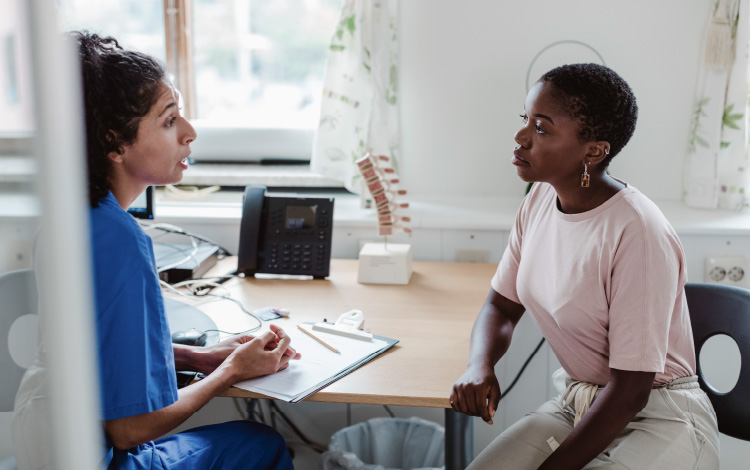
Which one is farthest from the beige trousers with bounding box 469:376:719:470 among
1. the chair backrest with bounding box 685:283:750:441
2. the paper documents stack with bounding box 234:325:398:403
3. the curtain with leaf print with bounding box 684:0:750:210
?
the curtain with leaf print with bounding box 684:0:750:210

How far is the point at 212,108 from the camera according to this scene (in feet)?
8.66

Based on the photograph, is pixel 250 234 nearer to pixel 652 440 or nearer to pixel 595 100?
pixel 595 100

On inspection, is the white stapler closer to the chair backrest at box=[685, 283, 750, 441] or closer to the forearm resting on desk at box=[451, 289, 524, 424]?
the forearm resting on desk at box=[451, 289, 524, 424]

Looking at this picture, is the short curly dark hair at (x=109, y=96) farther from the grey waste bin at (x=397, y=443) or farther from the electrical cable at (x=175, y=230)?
the grey waste bin at (x=397, y=443)

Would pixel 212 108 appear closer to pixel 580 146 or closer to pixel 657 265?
pixel 580 146

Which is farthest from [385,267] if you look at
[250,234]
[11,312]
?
[11,312]

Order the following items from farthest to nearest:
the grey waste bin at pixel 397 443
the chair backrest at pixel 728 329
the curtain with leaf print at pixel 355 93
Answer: the curtain with leaf print at pixel 355 93 → the grey waste bin at pixel 397 443 → the chair backrest at pixel 728 329

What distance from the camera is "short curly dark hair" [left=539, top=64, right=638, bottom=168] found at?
1.24 metres

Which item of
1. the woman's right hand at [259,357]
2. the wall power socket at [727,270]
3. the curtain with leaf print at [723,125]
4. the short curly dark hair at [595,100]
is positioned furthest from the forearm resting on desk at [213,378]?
the curtain with leaf print at [723,125]

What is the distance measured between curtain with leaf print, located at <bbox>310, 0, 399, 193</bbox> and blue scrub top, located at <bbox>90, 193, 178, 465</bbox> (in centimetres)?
112

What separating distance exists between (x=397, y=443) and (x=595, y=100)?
1.21 metres

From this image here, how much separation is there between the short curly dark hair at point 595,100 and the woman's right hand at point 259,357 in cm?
68

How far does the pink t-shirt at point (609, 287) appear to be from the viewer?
1160mm

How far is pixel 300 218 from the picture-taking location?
74.4 inches
